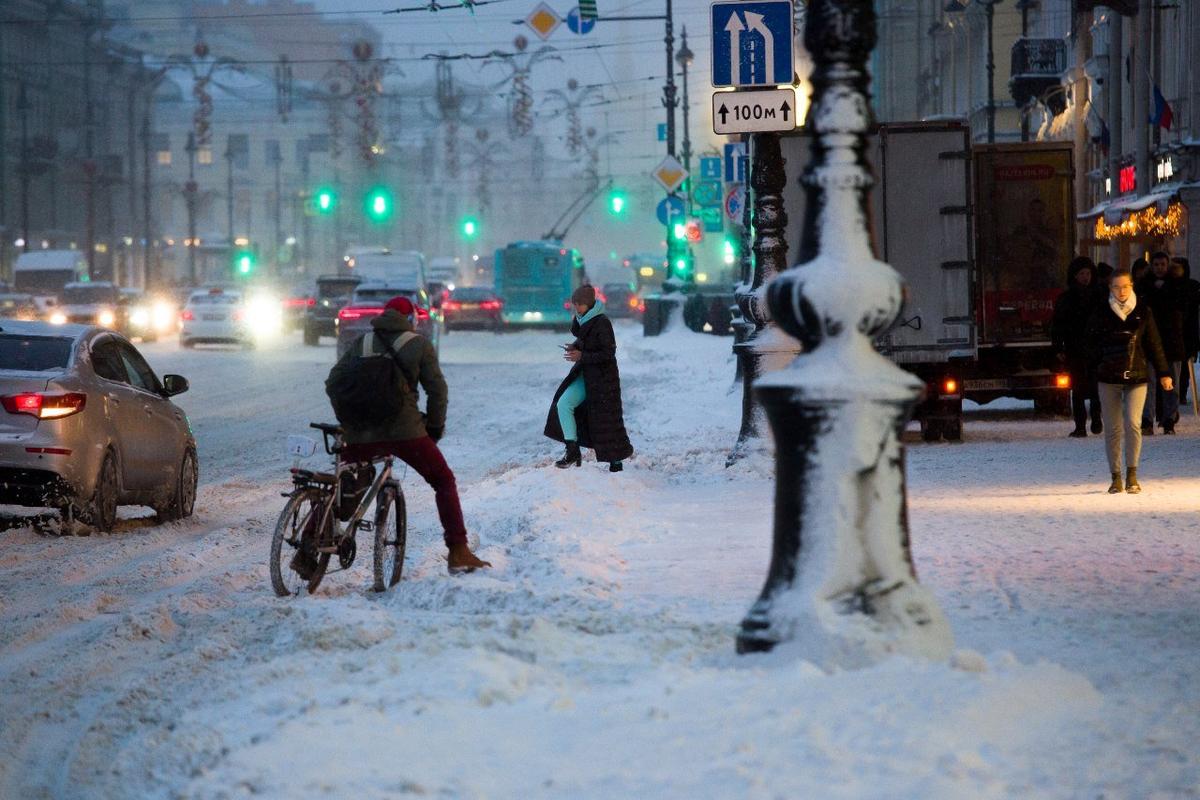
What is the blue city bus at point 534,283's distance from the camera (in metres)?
64.8

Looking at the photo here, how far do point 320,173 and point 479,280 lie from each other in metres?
12.8

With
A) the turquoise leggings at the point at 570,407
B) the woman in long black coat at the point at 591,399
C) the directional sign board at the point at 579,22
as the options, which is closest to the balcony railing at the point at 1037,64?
the directional sign board at the point at 579,22

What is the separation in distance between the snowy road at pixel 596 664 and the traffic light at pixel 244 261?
71.6 metres

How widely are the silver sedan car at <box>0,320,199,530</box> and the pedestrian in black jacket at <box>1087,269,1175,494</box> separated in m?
6.78

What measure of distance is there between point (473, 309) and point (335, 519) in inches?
2142

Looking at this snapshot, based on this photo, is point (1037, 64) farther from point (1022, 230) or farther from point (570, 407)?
point (570, 407)

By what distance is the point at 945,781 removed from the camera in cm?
500

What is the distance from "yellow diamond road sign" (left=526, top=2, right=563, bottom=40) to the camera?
110ft

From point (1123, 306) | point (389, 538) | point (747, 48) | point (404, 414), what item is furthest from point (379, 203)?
point (404, 414)

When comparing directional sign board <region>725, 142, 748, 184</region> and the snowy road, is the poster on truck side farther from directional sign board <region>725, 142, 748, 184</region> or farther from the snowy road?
directional sign board <region>725, 142, 748, 184</region>

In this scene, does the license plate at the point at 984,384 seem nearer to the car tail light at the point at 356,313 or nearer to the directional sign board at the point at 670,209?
the car tail light at the point at 356,313

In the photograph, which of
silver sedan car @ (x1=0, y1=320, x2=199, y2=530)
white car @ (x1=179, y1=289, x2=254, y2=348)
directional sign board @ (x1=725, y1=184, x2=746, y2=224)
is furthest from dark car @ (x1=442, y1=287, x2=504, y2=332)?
silver sedan car @ (x1=0, y1=320, x2=199, y2=530)

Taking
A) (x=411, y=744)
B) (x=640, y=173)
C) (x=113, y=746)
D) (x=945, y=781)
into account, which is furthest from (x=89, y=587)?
(x=640, y=173)

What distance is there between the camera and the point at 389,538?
1002cm
